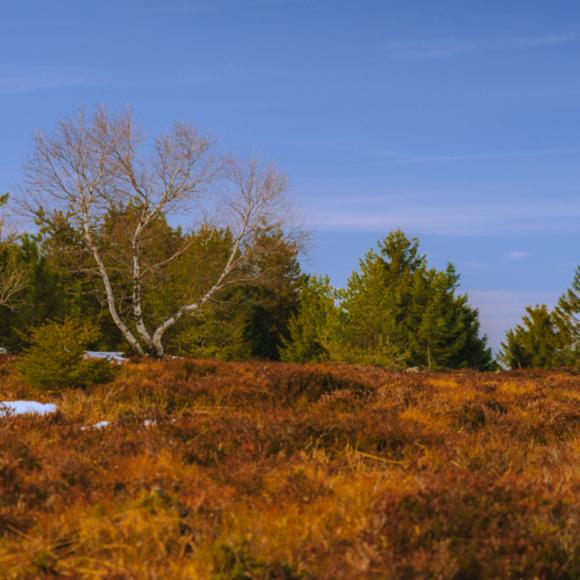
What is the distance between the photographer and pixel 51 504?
4.17 metres

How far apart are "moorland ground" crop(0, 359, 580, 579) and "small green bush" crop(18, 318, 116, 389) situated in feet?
7.94

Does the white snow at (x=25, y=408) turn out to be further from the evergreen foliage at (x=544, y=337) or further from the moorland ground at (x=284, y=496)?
the evergreen foliage at (x=544, y=337)

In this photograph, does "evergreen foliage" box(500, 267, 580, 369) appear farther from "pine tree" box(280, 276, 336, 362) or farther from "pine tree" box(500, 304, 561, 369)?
"pine tree" box(280, 276, 336, 362)

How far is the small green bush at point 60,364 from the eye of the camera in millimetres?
10109

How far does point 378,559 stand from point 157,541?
114 centimetres

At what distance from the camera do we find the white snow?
25.5 ft

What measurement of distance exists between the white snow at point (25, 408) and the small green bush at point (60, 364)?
1055 millimetres

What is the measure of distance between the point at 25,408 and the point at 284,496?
562 centimetres

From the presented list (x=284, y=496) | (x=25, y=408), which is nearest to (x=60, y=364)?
(x=25, y=408)

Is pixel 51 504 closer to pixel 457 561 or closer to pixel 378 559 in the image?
pixel 378 559

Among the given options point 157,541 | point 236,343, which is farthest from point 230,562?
point 236,343

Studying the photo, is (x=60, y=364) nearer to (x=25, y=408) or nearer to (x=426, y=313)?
(x=25, y=408)

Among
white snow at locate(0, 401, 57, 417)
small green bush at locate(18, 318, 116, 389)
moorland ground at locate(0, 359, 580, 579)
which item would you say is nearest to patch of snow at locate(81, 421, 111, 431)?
moorland ground at locate(0, 359, 580, 579)

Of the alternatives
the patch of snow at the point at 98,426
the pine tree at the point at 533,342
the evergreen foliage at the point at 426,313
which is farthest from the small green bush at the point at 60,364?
the pine tree at the point at 533,342
